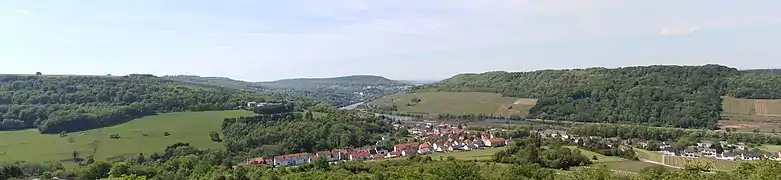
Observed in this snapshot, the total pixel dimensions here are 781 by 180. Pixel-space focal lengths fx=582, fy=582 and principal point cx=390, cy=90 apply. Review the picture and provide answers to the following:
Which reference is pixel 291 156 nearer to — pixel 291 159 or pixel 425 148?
pixel 291 159

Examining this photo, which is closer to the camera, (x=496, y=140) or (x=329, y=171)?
(x=329, y=171)

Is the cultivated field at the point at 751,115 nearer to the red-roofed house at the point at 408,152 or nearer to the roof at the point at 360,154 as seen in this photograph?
the red-roofed house at the point at 408,152

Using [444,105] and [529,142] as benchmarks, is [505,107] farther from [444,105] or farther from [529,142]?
[529,142]

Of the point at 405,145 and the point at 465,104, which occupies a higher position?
the point at 465,104

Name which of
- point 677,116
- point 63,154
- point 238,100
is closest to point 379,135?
point 238,100

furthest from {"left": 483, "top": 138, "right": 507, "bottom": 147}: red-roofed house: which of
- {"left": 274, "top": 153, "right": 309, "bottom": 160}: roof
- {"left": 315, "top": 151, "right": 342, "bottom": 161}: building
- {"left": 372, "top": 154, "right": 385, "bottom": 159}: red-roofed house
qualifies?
{"left": 274, "top": 153, "right": 309, "bottom": 160}: roof

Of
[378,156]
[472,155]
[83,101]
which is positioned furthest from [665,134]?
[83,101]
